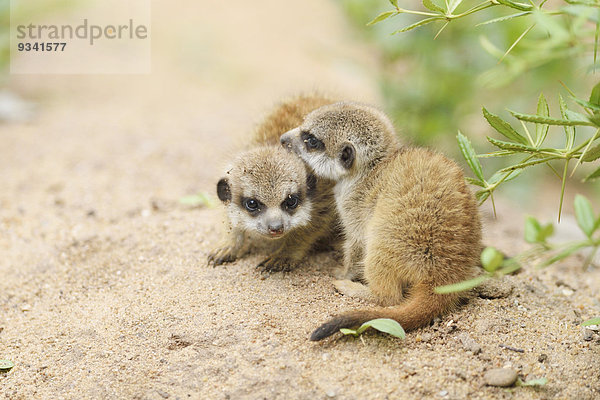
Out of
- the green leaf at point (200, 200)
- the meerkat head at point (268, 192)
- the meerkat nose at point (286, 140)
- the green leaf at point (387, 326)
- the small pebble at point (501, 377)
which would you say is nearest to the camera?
the small pebble at point (501, 377)

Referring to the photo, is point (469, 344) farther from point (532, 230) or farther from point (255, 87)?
point (255, 87)

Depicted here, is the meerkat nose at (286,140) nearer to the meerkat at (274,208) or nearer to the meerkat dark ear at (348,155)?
the meerkat at (274,208)

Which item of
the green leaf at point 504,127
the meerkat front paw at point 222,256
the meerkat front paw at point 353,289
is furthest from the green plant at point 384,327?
the meerkat front paw at point 222,256

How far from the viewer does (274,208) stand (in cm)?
329

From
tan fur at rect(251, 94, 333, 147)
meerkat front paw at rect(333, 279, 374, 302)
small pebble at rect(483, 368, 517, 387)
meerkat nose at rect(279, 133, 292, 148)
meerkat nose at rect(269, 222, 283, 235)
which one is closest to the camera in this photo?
small pebble at rect(483, 368, 517, 387)

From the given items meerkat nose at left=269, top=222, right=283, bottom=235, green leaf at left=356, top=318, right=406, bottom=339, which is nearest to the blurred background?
meerkat nose at left=269, top=222, right=283, bottom=235

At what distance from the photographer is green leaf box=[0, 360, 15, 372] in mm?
2637

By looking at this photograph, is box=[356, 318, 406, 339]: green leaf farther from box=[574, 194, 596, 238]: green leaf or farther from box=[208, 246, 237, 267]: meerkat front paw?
box=[208, 246, 237, 267]: meerkat front paw

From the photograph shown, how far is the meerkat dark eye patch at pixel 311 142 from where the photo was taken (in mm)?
3331

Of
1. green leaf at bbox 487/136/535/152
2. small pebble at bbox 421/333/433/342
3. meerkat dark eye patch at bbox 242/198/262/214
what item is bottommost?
small pebble at bbox 421/333/433/342

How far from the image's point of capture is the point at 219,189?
11.4ft

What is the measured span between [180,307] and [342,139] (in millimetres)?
1284

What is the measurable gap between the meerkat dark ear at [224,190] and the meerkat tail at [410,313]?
1278mm

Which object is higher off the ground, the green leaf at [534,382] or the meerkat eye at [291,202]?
the meerkat eye at [291,202]
